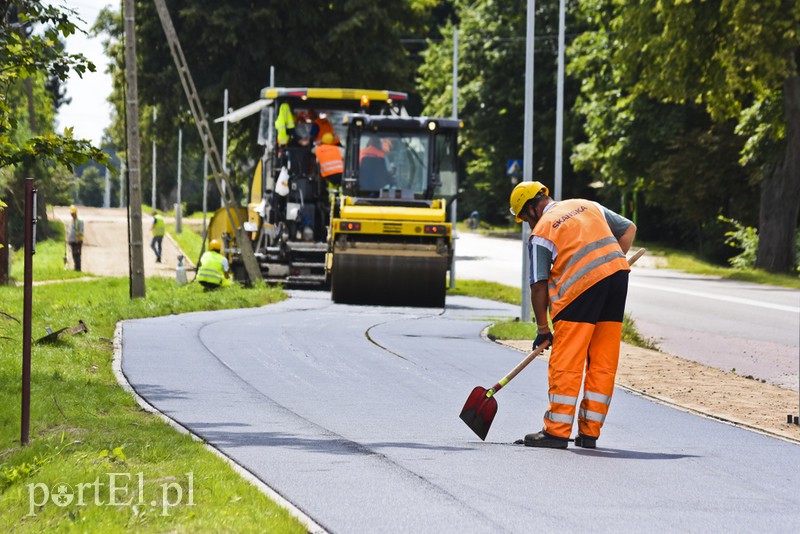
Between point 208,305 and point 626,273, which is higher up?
point 626,273

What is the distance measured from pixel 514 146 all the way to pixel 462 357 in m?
48.6

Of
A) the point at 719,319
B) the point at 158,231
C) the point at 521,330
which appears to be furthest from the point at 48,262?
the point at 521,330

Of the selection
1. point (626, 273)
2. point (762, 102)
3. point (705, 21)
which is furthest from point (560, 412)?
point (762, 102)

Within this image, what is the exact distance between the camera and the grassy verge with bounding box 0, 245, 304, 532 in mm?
6598

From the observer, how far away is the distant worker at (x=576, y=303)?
9.05 meters

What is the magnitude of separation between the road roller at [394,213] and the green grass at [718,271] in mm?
11324

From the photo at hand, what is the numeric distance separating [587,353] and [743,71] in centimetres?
2655

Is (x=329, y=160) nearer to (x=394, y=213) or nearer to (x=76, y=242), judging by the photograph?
(x=394, y=213)

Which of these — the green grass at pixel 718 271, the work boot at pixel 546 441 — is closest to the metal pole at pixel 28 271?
the work boot at pixel 546 441

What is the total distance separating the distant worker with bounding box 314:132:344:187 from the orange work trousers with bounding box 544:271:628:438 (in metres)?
18.5

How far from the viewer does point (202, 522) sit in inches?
255

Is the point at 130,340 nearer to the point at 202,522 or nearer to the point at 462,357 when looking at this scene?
the point at 462,357

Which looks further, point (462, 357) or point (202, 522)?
point (462, 357)

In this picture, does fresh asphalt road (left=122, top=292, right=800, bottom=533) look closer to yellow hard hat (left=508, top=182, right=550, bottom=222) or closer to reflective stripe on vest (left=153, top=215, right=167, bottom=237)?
yellow hard hat (left=508, top=182, right=550, bottom=222)
